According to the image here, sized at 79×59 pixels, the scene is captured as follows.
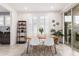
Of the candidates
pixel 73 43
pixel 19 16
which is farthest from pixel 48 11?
pixel 73 43

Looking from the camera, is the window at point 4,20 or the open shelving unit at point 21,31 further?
the open shelving unit at point 21,31

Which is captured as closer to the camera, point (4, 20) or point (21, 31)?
point (4, 20)

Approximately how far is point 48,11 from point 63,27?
1847 millimetres

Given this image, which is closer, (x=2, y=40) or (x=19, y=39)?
(x=2, y=40)

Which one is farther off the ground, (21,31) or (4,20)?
(4,20)

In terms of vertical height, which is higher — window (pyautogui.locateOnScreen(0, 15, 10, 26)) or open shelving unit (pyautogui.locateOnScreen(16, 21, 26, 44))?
window (pyautogui.locateOnScreen(0, 15, 10, 26))

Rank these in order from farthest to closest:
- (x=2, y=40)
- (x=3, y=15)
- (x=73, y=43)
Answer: (x=3, y=15) < (x=2, y=40) < (x=73, y=43)

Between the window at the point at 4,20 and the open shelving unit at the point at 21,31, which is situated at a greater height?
the window at the point at 4,20

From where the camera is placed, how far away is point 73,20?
7.95 m

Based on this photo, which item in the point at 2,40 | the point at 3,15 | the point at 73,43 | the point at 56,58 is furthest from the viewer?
the point at 3,15

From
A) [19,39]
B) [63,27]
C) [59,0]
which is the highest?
[59,0]

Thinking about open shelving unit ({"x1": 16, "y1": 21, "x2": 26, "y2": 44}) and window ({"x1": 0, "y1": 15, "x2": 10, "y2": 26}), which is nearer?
window ({"x1": 0, "y1": 15, "x2": 10, "y2": 26})

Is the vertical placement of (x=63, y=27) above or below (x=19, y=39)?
above

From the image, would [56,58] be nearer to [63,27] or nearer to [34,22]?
[63,27]
